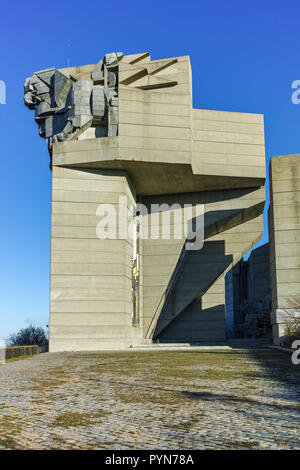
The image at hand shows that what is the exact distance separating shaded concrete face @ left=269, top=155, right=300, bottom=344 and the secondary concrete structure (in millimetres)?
5520

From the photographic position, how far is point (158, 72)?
29.3 m

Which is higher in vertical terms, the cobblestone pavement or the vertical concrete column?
the vertical concrete column

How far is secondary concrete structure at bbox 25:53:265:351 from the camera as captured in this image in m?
25.9

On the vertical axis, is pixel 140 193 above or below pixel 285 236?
above

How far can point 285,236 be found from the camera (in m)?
23.2

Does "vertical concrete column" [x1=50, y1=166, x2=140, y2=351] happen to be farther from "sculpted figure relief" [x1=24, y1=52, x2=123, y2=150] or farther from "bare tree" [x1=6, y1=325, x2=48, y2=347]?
"bare tree" [x1=6, y1=325, x2=48, y2=347]

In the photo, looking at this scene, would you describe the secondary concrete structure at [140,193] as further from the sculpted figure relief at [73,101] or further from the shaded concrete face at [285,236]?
the shaded concrete face at [285,236]

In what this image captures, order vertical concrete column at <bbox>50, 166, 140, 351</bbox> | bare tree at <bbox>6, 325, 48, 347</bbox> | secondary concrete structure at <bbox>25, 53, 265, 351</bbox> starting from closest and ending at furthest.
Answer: vertical concrete column at <bbox>50, 166, 140, 351</bbox>
secondary concrete structure at <bbox>25, 53, 265, 351</bbox>
bare tree at <bbox>6, 325, 48, 347</bbox>

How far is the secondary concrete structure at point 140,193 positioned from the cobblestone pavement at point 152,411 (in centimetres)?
1471

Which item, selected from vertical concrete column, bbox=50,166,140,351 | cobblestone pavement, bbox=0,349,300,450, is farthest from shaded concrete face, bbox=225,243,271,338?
cobblestone pavement, bbox=0,349,300,450

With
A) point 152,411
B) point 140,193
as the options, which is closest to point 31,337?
point 140,193

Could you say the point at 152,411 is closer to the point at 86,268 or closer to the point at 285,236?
Result: the point at 285,236

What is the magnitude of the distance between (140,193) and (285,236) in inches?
474
